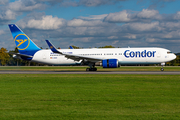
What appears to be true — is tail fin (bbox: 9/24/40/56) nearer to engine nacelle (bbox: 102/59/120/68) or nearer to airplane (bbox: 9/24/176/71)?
airplane (bbox: 9/24/176/71)

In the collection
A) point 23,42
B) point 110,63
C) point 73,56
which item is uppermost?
point 23,42

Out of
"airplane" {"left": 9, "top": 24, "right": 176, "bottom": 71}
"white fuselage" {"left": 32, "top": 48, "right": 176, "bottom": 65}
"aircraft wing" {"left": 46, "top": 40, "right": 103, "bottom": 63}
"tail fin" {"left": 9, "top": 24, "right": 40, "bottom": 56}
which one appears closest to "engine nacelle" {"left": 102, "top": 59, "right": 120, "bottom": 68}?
"airplane" {"left": 9, "top": 24, "right": 176, "bottom": 71}

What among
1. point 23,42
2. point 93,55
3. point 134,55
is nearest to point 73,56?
point 93,55

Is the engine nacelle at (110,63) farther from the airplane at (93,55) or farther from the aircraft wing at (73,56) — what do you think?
the aircraft wing at (73,56)

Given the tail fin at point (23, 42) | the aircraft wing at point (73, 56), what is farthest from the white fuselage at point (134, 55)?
the tail fin at point (23, 42)

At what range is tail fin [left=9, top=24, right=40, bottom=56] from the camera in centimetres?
4009

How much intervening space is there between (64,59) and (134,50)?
12.5 meters

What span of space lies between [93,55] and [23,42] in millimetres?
13863

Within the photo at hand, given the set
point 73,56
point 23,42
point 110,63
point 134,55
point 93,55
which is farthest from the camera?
point 23,42

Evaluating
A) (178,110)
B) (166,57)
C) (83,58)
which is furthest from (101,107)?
(166,57)

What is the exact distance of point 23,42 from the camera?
132ft

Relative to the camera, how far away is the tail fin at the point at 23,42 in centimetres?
4009

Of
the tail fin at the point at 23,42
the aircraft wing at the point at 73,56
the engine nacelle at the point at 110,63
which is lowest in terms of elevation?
the engine nacelle at the point at 110,63

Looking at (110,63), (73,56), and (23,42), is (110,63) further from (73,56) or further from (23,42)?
(23,42)
